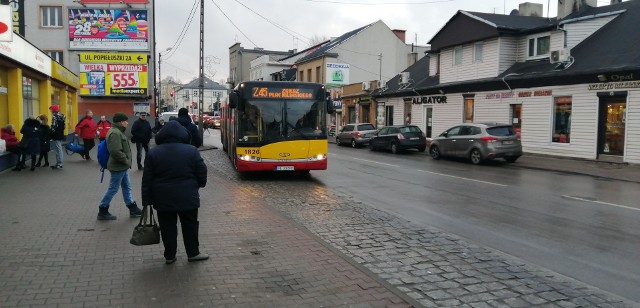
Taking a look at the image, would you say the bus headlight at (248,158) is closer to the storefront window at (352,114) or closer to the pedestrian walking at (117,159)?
the pedestrian walking at (117,159)

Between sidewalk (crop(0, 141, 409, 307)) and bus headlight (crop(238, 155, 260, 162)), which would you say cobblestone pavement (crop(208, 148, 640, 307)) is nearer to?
sidewalk (crop(0, 141, 409, 307))

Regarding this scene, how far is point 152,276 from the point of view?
5.14 metres

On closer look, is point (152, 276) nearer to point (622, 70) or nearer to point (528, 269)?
point (528, 269)

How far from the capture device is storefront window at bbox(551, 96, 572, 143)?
20.9 metres

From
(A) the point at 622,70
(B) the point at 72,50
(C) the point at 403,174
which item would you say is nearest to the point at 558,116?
(A) the point at 622,70

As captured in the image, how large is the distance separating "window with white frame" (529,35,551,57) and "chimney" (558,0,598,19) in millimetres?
1973

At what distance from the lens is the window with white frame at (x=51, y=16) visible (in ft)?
128

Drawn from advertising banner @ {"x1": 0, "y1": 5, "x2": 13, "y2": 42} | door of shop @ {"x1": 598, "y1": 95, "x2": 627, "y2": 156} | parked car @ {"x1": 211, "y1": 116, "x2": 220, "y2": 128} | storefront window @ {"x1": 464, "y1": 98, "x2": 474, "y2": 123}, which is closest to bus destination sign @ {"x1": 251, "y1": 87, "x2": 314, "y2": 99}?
advertising banner @ {"x1": 0, "y1": 5, "x2": 13, "y2": 42}

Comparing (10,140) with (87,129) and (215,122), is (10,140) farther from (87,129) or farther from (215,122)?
(215,122)

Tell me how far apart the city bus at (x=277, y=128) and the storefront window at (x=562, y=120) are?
1218 cm

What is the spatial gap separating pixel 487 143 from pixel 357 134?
1214 cm

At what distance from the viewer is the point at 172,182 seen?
5336mm

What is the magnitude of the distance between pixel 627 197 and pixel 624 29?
1227 centimetres

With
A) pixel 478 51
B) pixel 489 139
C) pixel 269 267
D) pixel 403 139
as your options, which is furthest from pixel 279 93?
pixel 478 51
